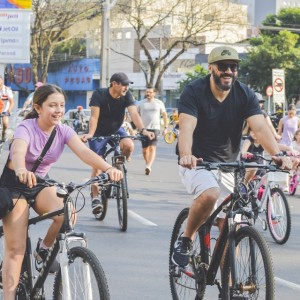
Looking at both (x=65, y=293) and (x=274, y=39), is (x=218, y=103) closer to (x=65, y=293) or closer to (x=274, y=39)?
(x=65, y=293)

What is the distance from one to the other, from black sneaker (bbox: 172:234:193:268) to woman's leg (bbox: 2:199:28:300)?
1151 millimetres

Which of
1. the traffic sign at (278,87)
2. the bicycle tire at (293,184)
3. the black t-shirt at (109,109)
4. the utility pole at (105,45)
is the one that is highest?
the utility pole at (105,45)

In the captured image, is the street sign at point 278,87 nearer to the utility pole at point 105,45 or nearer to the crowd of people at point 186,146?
the utility pole at point 105,45

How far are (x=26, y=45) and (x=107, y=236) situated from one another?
22009mm

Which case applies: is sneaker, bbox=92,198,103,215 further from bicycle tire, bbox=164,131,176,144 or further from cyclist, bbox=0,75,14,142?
bicycle tire, bbox=164,131,176,144

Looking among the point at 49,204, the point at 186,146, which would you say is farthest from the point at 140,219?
the point at 49,204

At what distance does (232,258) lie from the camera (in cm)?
566

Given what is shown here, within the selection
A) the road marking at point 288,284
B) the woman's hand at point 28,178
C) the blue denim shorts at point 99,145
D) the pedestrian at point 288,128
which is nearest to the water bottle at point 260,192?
the blue denim shorts at point 99,145

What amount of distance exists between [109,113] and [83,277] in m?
6.64

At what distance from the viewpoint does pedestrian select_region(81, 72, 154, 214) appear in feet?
38.1

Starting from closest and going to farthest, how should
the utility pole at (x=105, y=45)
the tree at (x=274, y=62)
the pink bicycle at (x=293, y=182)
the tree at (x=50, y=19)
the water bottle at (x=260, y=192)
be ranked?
1. the water bottle at (x=260, y=192)
2. the pink bicycle at (x=293, y=182)
3. the utility pole at (x=105, y=45)
4. the tree at (x=50, y=19)
5. the tree at (x=274, y=62)

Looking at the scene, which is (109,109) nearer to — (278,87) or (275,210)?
(275,210)

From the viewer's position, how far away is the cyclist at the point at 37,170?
606 centimetres

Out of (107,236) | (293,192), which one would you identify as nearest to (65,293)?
(107,236)
